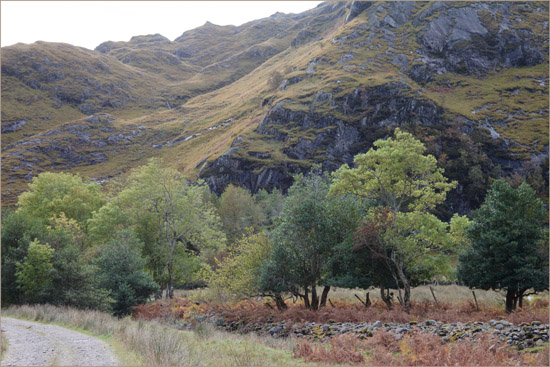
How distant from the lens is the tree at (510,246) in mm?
21906

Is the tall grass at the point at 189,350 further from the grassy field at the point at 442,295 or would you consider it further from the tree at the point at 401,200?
the grassy field at the point at 442,295

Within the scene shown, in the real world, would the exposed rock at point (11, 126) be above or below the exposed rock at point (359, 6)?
below

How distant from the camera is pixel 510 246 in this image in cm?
2255

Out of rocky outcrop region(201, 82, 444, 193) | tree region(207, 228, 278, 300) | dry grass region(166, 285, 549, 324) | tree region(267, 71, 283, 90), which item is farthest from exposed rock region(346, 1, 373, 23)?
tree region(207, 228, 278, 300)

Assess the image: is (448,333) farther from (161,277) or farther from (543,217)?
(161,277)

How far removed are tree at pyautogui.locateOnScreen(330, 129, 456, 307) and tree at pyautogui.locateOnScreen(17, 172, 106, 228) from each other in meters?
37.1

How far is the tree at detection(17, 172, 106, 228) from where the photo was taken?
148ft

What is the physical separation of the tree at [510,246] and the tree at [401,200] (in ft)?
8.50

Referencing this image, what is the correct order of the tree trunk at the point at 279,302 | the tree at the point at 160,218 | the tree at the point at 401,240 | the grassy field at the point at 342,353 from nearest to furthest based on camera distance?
1. the grassy field at the point at 342,353
2. the tree at the point at 401,240
3. the tree trunk at the point at 279,302
4. the tree at the point at 160,218

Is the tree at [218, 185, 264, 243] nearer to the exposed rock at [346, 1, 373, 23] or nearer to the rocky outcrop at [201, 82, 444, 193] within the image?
the rocky outcrop at [201, 82, 444, 193]

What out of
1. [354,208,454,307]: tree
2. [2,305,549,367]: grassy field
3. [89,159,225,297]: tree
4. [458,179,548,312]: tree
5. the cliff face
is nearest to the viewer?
[2,305,549,367]: grassy field

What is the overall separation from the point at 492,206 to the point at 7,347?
1113 inches

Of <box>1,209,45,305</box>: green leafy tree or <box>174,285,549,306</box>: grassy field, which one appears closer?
<box>1,209,45,305</box>: green leafy tree

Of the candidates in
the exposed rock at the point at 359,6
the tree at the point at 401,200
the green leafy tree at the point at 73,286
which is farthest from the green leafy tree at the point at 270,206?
the exposed rock at the point at 359,6
